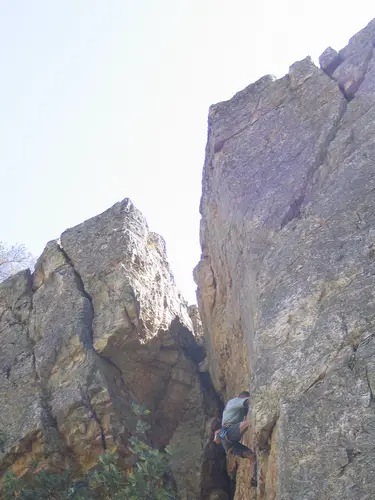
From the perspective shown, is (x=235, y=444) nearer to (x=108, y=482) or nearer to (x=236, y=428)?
(x=236, y=428)

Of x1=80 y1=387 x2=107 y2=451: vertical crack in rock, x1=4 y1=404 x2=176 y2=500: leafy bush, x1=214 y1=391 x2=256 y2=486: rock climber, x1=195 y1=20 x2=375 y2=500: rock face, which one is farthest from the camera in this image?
x1=80 y1=387 x2=107 y2=451: vertical crack in rock

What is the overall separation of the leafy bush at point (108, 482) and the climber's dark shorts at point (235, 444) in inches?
63.6

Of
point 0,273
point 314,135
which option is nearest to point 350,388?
point 314,135

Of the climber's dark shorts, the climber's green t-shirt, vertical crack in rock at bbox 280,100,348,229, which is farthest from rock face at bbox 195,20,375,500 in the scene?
the climber's green t-shirt

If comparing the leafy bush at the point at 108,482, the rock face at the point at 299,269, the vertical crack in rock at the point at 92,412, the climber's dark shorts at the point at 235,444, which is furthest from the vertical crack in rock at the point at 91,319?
the climber's dark shorts at the point at 235,444

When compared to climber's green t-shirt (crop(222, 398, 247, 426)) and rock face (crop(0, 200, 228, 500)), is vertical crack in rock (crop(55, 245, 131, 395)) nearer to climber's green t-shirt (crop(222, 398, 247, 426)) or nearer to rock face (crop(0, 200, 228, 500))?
rock face (crop(0, 200, 228, 500))

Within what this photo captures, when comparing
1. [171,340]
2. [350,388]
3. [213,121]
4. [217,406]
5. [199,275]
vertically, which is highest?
[213,121]

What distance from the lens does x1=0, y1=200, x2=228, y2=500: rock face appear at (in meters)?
17.4

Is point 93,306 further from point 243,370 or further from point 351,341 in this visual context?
point 351,341

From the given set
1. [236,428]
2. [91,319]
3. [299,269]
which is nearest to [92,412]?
[91,319]

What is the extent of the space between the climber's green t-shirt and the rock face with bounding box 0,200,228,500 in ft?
10.1

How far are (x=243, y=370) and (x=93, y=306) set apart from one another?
4.75 meters

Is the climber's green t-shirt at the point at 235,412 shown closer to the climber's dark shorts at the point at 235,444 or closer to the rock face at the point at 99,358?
the climber's dark shorts at the point at 235,444

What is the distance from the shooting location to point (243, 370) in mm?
17984
